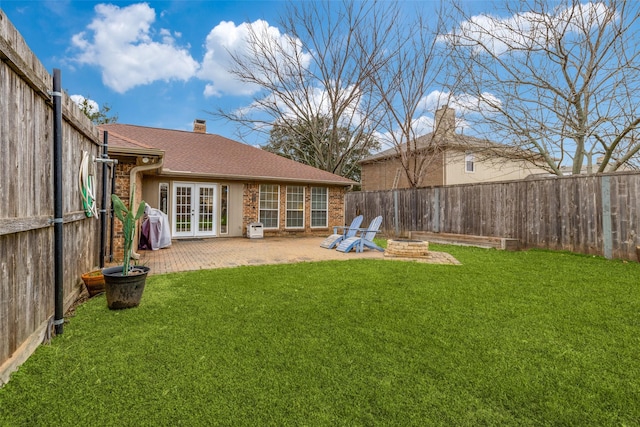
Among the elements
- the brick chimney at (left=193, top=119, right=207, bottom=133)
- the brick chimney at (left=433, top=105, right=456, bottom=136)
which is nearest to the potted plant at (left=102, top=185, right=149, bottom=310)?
the brick chimney at (left=193, top=119, right=207, bottom=133)

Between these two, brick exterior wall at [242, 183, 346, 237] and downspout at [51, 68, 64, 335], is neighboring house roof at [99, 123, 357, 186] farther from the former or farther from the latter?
downspout at [51, 68, 64, 335]

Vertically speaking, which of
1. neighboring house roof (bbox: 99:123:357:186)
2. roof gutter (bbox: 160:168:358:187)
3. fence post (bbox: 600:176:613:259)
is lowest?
fence post (bbox: 600:176:613:259)

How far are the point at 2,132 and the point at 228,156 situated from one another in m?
10.7

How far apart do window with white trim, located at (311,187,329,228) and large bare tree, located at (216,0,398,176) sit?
21.9 ft

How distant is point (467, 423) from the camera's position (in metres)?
1.73

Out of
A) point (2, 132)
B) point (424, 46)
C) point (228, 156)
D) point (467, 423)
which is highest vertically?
point (424, 46)

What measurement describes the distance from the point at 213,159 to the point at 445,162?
11.7 meters

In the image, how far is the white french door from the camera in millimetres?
10344

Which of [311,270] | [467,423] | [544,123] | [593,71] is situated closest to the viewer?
[467,423]

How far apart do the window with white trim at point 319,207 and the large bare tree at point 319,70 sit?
667cm

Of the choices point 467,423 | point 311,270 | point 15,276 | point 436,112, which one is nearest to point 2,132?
point 15,276

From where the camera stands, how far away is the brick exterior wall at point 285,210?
11.4 m

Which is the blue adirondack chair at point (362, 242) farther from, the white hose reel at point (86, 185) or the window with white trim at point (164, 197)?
the window with white trim at point (164, 197)

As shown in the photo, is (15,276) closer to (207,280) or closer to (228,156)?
(207,280)
